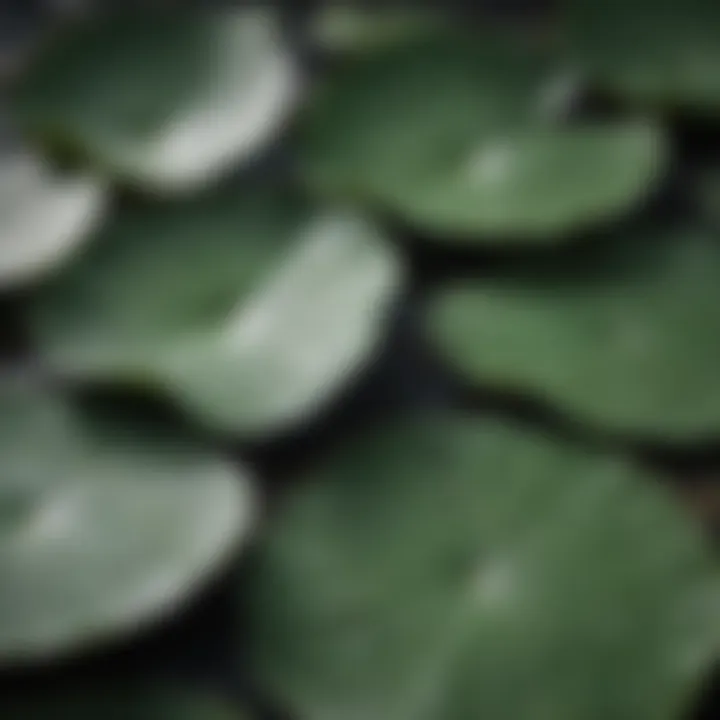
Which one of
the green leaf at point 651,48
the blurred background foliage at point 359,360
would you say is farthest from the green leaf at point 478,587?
the green leaf at point 651,48

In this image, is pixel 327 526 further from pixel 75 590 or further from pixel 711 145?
pixel 711 145

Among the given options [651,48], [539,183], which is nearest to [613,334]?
A: [539,183]

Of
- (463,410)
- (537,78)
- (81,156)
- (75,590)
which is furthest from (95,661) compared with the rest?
(537,78)

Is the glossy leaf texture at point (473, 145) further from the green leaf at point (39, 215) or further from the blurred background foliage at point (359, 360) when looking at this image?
the green leaf at point (39, 215)

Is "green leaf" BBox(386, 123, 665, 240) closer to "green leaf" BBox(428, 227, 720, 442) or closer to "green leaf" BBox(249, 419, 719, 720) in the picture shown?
"green leaf" BBox(428, 227, 720, 442)

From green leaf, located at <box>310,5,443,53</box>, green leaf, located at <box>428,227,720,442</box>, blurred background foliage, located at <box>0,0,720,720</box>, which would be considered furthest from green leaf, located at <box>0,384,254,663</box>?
green leaf, located at <box>310,5,443,53</box>

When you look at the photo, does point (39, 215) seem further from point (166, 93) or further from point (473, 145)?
point (473, 145)
